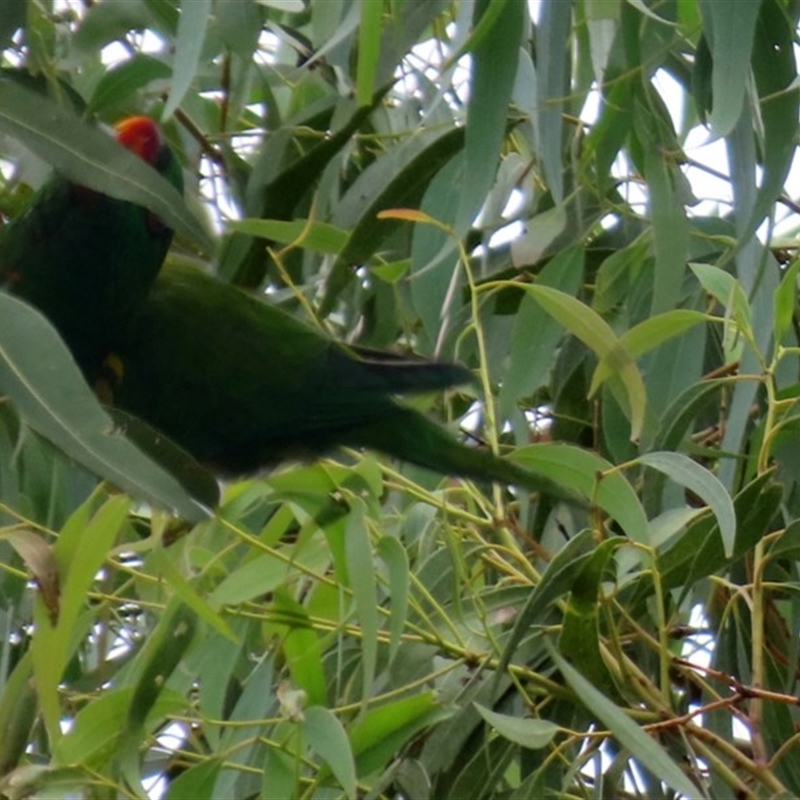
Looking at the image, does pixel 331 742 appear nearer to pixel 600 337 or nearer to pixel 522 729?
pixel 522 729

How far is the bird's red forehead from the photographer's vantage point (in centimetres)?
115

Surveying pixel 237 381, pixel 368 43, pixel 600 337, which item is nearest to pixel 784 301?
pixel 600 337

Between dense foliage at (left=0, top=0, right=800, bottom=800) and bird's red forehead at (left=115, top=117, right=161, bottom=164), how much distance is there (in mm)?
23

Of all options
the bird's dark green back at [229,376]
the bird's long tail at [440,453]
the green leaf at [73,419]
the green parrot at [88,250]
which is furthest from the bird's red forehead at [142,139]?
the green leaf at [73,419]

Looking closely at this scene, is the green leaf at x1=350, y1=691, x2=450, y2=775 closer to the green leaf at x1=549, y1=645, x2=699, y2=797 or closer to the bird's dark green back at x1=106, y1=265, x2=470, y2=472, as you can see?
the green leaf at x1=549, y1=645, x2=699, y2=797

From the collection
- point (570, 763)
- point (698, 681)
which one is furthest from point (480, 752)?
point (698, 681)

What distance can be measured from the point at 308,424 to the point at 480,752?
33 cm

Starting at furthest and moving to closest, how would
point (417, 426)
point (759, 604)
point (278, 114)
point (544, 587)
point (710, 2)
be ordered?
point (278, 114) → point (417, 426) → point (759, 604) → point (544, 587) → point (710, 2)

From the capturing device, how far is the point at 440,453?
120cm

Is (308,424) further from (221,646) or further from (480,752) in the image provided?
(480,752)

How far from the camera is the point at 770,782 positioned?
1063 millimetres

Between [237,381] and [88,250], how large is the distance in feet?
0.61

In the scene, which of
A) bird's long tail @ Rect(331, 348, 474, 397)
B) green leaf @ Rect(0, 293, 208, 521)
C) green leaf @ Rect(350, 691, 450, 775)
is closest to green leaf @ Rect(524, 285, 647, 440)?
bird's long tail @ Rect(331, 348, 474, 397)

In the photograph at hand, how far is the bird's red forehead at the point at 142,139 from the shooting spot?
115 cm
